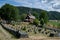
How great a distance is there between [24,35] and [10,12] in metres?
62.3

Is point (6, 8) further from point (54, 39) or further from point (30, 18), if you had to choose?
point (54, 39)

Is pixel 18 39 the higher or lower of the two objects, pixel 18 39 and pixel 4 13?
the higher

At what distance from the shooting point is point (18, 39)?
2025cm

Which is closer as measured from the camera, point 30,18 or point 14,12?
point 30,18

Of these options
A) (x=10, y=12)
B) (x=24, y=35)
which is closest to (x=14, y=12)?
(x=10, y=12)

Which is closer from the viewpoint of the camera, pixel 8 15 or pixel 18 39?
pixel 18 39

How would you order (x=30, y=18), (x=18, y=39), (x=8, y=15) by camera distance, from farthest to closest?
(x=8, y=15), (x=30, y=18), (x=18, y=39)

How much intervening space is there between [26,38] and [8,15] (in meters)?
60.8

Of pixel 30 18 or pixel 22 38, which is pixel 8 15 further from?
pixel 22 38

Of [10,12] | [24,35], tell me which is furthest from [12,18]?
[24,35]

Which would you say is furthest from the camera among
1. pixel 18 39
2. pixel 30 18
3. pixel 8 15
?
pixel 8 15

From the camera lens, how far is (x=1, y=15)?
85.8 meters

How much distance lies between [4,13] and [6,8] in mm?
3612

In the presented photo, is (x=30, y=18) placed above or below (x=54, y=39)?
below
